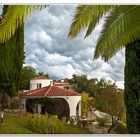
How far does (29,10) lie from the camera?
319 centimetres

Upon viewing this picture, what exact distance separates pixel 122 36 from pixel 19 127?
142 cm

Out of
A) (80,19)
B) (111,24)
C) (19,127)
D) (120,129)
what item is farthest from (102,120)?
(80,19)

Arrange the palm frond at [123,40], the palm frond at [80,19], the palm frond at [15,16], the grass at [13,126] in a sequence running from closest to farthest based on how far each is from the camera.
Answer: the palm frond at [15,16] → the palm frond at [80,19] → the palm frond at [123,40] → the grass at [13,126]

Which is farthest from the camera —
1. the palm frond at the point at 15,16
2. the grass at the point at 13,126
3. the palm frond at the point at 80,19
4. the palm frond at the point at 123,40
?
the grass at the point at 13,126

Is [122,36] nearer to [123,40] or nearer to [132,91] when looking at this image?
[123,40]

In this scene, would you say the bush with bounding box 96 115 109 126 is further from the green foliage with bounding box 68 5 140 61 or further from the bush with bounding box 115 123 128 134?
the green foliage with bounding box 68 5 140 61

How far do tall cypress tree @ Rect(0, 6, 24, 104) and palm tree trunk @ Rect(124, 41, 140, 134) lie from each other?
44.6 inches

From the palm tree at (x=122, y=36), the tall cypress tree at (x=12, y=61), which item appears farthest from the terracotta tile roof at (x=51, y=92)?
the palm tree at (x=122, y=36)

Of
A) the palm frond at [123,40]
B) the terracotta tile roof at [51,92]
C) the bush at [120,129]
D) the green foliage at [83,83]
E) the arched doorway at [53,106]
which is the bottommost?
the bush at [120,129]

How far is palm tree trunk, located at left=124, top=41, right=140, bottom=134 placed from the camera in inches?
154

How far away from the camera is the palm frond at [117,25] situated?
3492 millimetres

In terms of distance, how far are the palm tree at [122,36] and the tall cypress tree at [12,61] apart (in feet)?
1.77

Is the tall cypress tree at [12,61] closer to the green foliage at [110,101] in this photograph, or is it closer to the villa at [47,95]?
the villa at [47,95]

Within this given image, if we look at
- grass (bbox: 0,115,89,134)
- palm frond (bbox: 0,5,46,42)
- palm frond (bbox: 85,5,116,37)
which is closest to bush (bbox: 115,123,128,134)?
grass (bbox: 0,115,89,134)
